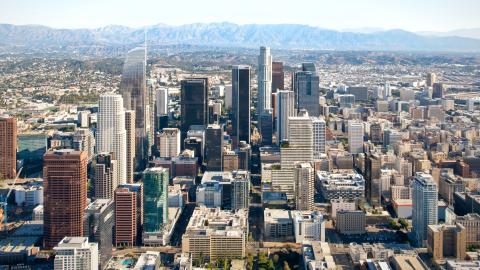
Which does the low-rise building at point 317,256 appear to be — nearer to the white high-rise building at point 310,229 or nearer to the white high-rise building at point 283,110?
the white high-rise building at point 310,229

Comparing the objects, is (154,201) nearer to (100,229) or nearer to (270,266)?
(100,229)

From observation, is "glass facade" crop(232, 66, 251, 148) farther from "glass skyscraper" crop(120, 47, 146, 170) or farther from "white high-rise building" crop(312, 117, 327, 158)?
"glass skyscraper" crop(120, 47, 146, 170)

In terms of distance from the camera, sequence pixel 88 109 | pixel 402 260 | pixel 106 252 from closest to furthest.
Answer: pixel 402 260 < pixel 106 252 < pixel 88 109

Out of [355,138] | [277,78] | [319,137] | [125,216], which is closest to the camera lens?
[125,216]

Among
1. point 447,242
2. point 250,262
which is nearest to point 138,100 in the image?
point 250,262

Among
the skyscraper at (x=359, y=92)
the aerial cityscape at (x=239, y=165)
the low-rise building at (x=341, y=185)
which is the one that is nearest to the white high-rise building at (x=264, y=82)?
the aerial cityscape at (x=239, y=165)

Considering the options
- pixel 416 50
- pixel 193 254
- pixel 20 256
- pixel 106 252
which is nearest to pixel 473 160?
pixel 193 254

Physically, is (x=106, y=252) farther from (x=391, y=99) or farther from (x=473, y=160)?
(x=391, y=99)

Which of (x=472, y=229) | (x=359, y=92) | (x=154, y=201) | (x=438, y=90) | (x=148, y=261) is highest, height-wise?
(x=438, y=90)
